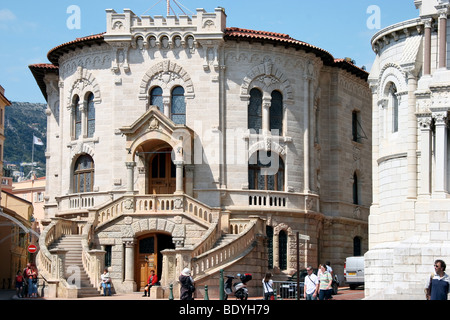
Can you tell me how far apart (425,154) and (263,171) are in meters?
19.0

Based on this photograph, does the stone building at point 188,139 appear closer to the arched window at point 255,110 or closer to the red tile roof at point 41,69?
the arched window at point 255,110

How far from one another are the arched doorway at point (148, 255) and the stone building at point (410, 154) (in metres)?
13.2

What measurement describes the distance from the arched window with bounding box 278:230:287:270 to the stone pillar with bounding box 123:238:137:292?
907cm

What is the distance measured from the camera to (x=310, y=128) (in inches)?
2184

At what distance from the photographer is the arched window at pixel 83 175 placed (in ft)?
180

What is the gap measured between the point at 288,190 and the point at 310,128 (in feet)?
13.7

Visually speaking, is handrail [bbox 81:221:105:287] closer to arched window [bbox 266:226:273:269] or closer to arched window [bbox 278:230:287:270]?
arched window [bbox 266:226:273:269]

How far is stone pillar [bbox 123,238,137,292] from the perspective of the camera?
47.7 metres

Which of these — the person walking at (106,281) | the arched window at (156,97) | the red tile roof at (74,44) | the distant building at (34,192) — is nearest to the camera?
the person walking at (106,281)

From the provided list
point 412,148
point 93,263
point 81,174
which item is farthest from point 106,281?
point 412,148

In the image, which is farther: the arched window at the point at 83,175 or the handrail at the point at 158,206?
the arched window at the point at 83,175

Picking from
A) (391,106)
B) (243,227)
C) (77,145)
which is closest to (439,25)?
(391,106)

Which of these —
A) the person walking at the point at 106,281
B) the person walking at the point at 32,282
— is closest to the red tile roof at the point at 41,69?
the person walking at the point at 32,282

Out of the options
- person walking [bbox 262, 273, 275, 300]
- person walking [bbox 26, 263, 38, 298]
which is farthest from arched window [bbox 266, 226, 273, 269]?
person walking [bbox 262, 273, 275, 300]
